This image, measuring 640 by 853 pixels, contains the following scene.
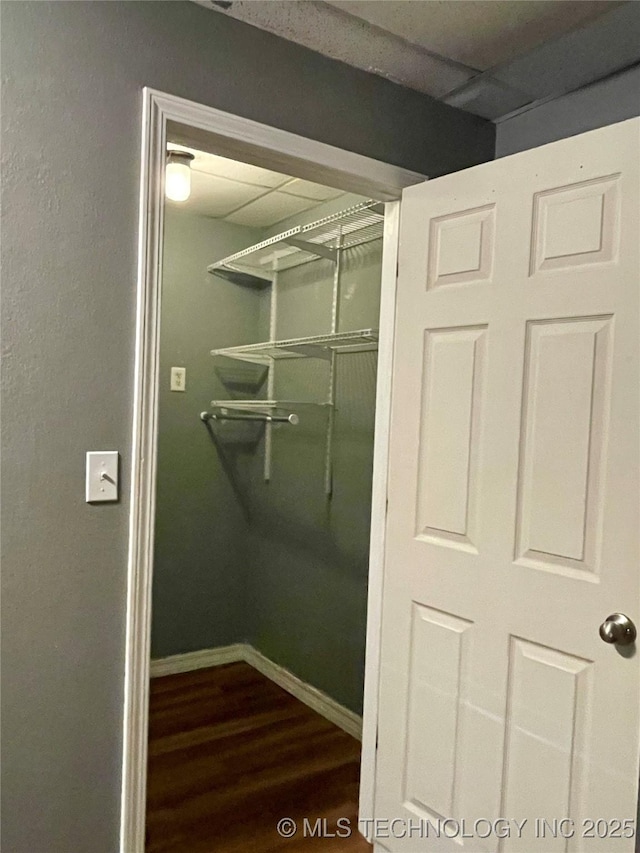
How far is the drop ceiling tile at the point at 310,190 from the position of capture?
2631 millimetres

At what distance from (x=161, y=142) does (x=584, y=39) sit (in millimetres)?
1135

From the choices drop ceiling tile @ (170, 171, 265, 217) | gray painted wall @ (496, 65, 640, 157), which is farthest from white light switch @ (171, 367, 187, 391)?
gray painted wall @ (496, 65, 640, 157)

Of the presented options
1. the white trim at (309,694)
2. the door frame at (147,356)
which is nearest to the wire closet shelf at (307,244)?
the door frame at (147,356)

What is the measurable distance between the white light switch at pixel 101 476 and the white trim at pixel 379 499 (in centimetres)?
84

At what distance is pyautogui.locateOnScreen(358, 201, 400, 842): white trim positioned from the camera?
6.48ft

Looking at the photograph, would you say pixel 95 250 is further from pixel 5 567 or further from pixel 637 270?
pixel 637 270

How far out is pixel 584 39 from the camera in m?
1.65

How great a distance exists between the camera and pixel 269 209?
3002 mm

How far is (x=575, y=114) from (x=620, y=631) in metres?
1.48

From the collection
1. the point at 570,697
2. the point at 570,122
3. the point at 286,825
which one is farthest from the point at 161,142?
the point at 286,825

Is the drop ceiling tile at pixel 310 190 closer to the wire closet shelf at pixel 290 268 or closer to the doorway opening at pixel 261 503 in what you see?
the doorway opening at pixel 261 503

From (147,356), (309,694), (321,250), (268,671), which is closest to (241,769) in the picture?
(309,694)

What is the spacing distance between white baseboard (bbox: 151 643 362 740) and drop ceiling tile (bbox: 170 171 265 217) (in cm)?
224

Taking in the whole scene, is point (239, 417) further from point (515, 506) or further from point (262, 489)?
point (515, 506)
